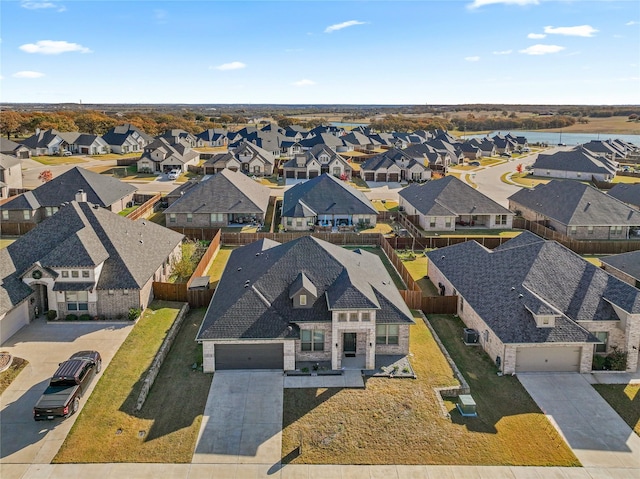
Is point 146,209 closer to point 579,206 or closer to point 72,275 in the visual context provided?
point 72,275

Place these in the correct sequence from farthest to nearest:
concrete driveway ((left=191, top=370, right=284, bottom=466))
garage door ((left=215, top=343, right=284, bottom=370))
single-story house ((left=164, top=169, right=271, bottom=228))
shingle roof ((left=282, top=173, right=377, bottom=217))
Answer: shingle roof ((left=282, top=173, right=377, bottom=217)) → single-story house ((left=164, top=169, right=271, bottom=228)) → garage door ((left=215, top=343, right=284, bottom=370)) → concrete driveway ((left=191, top=370, right=284, bottom=466))

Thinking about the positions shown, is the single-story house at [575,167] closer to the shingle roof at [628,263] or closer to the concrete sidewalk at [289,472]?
the shingle roof at [628,263]

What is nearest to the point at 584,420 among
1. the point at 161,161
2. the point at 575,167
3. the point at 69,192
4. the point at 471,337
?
the point at 471,337

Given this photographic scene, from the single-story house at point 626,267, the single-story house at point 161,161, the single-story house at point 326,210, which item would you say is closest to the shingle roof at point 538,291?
the single-story house at point 626,267

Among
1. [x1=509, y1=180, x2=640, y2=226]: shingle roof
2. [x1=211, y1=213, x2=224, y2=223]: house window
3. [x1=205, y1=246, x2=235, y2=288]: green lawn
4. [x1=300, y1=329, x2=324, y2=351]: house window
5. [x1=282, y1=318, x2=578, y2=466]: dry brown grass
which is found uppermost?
[x1=509, y1=180, x2=640, y2=226]: shingle roof

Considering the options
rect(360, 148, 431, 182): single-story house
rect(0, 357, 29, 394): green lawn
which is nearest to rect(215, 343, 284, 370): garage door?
rect(0, 357, 29, 394): green lawn

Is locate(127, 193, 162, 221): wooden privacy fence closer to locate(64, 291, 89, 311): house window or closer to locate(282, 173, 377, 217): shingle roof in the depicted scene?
locate(282, 173, 377, 217): shingle roof
